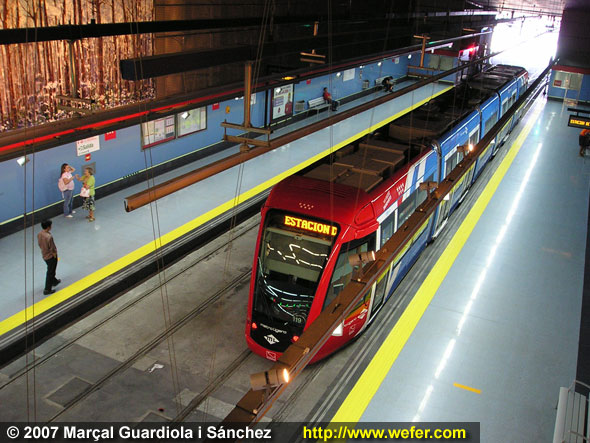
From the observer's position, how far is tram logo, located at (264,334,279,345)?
852 cm

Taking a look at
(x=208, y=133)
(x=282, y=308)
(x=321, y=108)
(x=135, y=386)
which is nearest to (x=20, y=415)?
(x=135, y=386)

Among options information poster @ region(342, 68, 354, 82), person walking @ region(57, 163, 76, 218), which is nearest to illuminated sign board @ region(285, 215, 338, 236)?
person walking @ region(57, 163, 76, 218)

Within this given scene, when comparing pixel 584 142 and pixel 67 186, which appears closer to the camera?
pixel 67 186

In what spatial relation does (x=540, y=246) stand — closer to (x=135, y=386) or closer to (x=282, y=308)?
(x=282, y=308)

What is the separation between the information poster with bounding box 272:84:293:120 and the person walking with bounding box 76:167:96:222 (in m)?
9.56

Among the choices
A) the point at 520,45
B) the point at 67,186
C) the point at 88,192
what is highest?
the point at 520,45

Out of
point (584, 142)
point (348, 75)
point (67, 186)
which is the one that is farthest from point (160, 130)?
point (584, 142)

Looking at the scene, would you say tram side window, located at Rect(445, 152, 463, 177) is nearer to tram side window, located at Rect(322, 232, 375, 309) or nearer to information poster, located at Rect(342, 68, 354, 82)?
tram side window, located at Rect(322, 232, 375, 309)

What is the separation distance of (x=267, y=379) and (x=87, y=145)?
11.7 metres

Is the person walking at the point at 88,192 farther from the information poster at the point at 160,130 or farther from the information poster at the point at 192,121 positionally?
the information poster at the point at 192,121

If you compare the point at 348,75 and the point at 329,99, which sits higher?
the point at 348,75

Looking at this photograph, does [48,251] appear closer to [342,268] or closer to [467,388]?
[342,268]

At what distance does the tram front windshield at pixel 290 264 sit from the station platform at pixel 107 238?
205 cm

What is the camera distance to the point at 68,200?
13.0 meters
